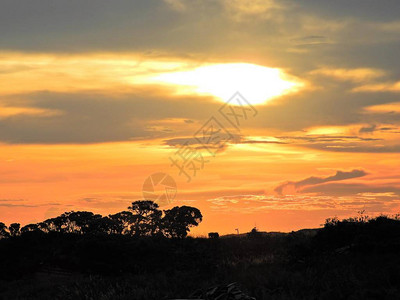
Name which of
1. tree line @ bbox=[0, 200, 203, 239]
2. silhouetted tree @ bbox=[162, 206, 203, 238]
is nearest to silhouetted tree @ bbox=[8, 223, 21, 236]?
tree line @ bbox=[0, 200, 203, 239]

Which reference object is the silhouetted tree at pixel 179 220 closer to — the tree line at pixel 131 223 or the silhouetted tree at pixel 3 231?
the tree line at pixel 131 223

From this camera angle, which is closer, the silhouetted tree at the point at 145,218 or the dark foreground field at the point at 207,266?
the dark foreground field at the point at 207,266

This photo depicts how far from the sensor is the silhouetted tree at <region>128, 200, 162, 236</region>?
50844mm

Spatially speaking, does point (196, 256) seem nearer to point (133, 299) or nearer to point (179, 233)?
point (133, 299)

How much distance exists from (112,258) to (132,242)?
1.95 meters

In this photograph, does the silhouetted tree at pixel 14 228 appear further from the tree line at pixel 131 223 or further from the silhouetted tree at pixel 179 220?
the silhouetted tree at pixel 179 220

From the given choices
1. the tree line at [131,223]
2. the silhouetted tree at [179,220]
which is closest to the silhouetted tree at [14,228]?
the tree line at [131,223]

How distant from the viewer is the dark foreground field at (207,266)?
19.8 m

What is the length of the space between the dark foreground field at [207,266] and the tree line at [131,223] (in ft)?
17.9

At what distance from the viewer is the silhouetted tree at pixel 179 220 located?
50531 millimetres

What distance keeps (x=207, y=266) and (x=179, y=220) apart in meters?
24.8

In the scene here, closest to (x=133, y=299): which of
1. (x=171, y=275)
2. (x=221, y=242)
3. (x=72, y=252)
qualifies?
(x=171, y=275)

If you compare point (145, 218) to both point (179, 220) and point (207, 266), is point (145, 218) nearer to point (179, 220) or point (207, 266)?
point (179, 220)

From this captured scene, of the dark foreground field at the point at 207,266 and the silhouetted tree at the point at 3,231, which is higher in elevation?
the silhouetted tree at the point at 3,231
